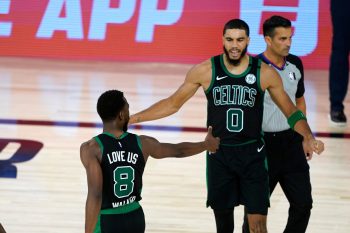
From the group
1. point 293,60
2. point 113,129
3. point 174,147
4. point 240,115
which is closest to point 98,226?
point 113,129

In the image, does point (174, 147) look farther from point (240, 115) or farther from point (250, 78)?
point (250, 78)

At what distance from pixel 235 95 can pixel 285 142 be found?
600 millimetres

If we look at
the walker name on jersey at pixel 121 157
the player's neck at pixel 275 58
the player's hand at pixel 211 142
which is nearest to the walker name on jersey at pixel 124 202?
the walker name on jersey at pixel 121 157

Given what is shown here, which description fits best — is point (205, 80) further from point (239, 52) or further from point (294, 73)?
point (294, 73)

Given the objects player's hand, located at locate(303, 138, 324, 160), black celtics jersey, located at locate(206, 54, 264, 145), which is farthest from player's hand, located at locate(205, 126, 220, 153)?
player's hand, located at locate(303, 138, 324, 160)

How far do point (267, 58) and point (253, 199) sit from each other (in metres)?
0.97

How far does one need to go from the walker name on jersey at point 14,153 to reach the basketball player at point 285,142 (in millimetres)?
2807

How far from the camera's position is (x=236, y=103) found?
574cm

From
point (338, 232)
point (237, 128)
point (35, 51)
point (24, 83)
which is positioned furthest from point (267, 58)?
point (35, 51)

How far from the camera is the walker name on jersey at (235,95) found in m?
5.72

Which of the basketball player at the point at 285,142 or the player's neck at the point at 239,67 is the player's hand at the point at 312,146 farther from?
the player's neck at the point at 239,67

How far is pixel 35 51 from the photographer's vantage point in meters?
12.7

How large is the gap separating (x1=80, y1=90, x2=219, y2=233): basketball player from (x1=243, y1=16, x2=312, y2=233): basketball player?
50.9 inches

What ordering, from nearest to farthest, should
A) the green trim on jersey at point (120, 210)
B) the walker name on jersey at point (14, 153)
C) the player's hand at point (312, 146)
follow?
the green trim on jersey at point (120, 210) < the player's hand at point (312, 146) < the walker name on jersey at point (14, 153)
